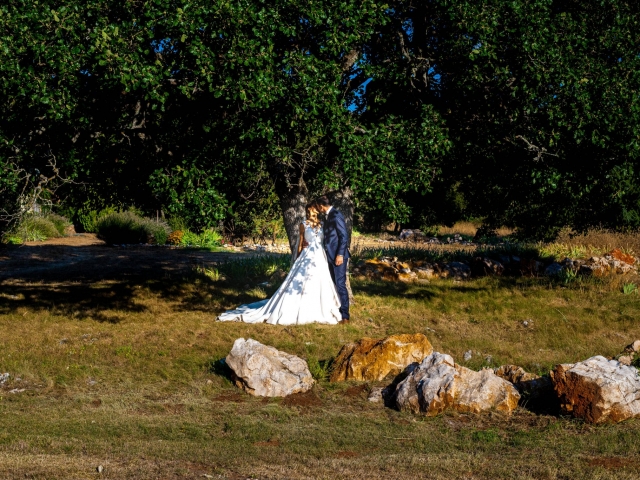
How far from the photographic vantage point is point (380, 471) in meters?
6.53

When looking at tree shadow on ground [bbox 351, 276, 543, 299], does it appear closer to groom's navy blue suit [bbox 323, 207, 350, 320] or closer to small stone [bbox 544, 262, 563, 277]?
small stone [bbox 544, 262, 563, 277]

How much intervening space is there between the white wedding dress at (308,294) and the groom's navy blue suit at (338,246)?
0.36ft

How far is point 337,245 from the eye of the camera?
13.8 m

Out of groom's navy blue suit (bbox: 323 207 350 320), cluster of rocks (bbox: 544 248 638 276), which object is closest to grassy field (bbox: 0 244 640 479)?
groom's navy blue suit (bbox: 323 207 350 320)

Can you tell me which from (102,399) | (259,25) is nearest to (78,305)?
(102,399)

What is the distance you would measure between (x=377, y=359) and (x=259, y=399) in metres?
1.80

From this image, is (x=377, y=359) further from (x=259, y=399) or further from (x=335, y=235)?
(x=335, y=235)

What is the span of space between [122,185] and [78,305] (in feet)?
9.67

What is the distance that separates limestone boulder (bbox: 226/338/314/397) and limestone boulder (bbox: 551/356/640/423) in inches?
130

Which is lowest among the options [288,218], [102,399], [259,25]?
[102,399]

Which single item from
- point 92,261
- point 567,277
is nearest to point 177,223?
point 92,261

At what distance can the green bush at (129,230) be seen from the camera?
2926 cm

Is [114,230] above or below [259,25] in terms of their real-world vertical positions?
below

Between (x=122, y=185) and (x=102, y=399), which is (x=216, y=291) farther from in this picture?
(x=102, y=399)
